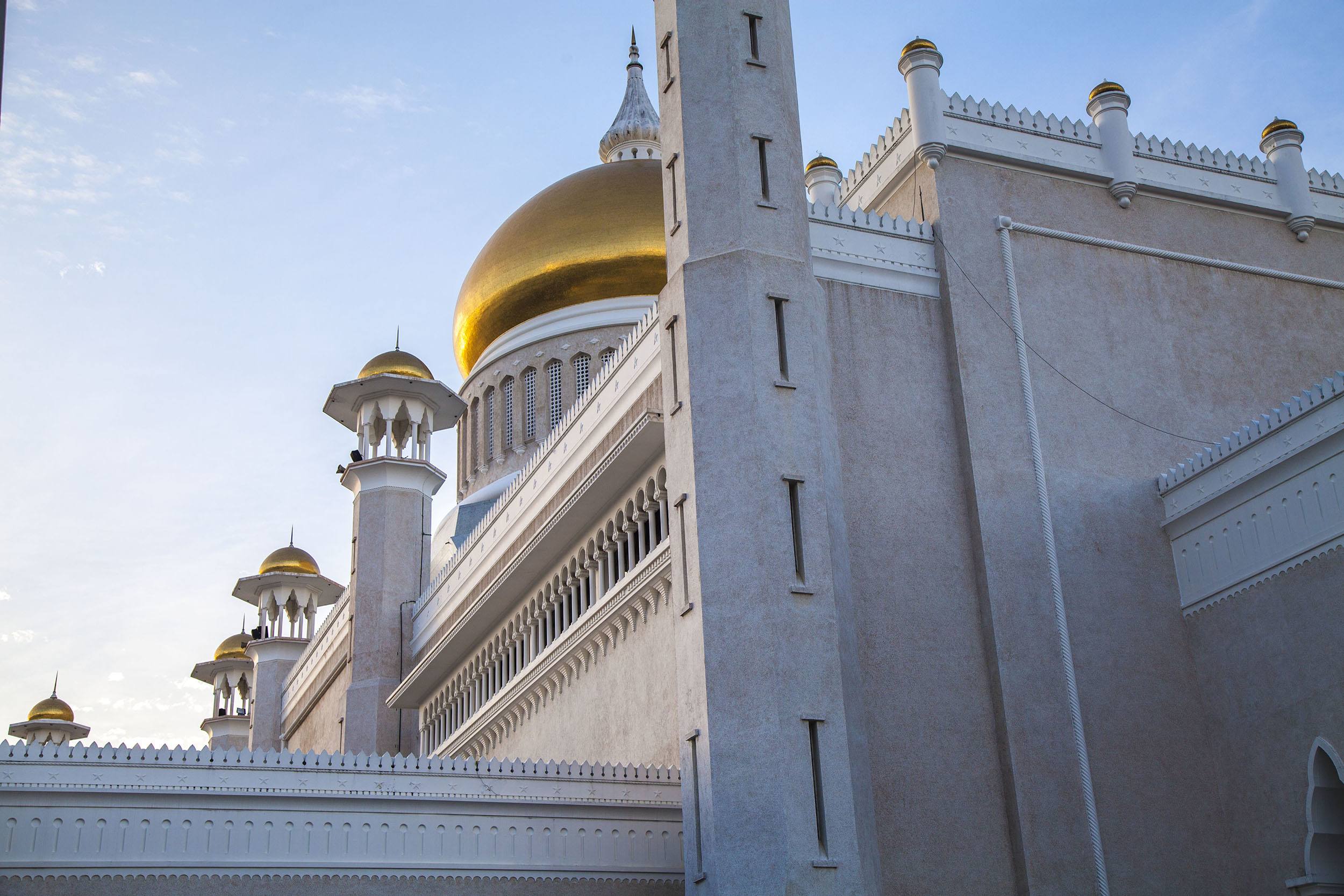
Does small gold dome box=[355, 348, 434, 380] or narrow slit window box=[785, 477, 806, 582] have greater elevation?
small gold dome box=[355, 348, 434, 380]

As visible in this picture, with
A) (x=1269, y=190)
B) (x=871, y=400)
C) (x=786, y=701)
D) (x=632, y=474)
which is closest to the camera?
(x=786, y=701)

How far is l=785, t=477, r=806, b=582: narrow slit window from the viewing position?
11094 millimetres

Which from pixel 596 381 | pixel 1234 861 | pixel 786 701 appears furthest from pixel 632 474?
pixel 1234 861

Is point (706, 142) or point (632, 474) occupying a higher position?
point (706, 142)

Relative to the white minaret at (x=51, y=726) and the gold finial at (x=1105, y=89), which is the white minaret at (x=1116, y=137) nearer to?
the gold finial at (x=1105, y=89)

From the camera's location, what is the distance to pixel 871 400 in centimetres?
1296

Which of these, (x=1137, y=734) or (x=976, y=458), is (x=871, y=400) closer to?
(x=976, y=458)

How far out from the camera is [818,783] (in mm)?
10453

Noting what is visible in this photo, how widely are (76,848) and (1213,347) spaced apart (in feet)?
36.5

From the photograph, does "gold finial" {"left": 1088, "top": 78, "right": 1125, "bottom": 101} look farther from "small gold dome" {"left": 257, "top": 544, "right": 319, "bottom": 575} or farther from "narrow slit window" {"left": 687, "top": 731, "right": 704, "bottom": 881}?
"small gold dome" {"left": 257, "top": 544, "right": 319, "bottom": 575}

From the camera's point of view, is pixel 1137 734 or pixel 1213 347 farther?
pixel 1213 347

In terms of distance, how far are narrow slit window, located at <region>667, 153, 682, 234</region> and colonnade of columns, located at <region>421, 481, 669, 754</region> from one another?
8.24 feet

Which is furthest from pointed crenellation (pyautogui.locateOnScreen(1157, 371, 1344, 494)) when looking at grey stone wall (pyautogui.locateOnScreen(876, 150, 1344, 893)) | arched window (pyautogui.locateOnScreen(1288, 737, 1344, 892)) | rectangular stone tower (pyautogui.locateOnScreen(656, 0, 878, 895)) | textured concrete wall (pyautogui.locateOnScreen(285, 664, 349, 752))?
textured concrete wall (pyautogui.locateOnScreen(285, 664, 349, 752))

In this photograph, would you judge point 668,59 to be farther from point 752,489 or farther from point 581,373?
point 581,373
